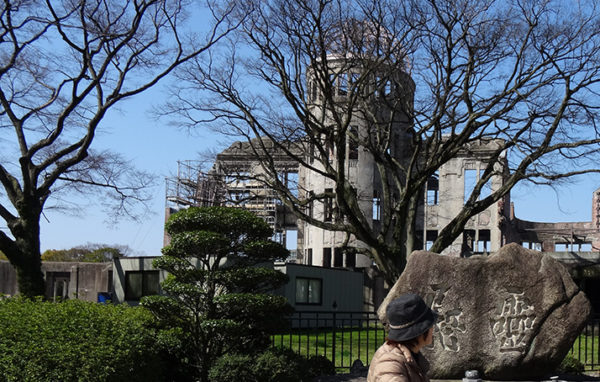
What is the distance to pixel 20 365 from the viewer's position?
990cm

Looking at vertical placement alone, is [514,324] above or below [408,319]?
below

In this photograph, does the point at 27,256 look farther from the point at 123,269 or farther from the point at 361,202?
the point at 361,202

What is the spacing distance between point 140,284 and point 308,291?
7261 millimetres

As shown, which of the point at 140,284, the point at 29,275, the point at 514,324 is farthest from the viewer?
the point at 140,284

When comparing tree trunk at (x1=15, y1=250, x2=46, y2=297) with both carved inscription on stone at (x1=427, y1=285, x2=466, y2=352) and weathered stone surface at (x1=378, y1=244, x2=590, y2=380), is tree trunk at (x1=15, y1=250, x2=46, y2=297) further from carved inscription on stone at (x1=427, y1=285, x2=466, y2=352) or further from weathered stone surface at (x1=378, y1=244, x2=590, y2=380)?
carved inscription on stone at (x1=427, y1=285, x2=466, y2=352)

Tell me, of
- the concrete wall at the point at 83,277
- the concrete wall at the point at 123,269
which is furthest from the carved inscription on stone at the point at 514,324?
the concrete wall at the point at 83,277

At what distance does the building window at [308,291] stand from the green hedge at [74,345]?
1815cm

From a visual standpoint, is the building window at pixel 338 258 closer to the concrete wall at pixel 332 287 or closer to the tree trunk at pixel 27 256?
the concrete wall at pixel 332 287

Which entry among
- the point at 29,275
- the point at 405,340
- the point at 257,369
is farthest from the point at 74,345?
the point at 29,275

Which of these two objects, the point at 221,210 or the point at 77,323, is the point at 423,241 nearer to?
the point at 221,210

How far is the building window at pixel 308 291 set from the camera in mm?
30672

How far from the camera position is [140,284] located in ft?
95.0

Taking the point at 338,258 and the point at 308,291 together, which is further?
the point at 338,258

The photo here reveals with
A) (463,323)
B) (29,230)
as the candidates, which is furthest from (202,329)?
(29,230)
